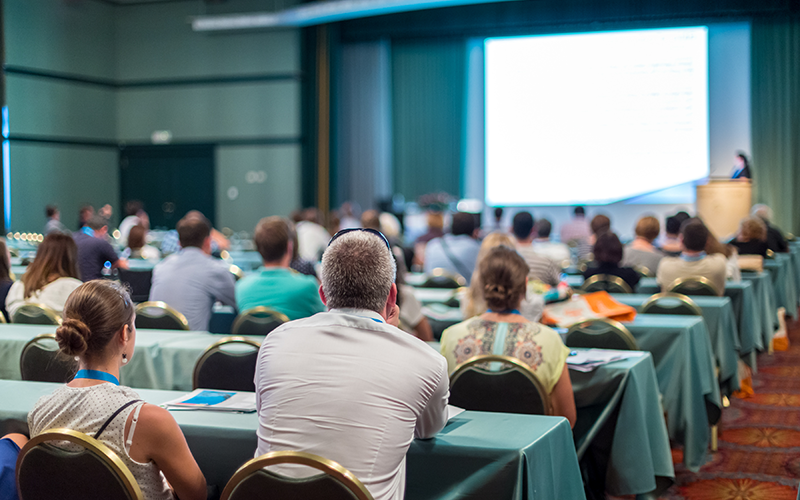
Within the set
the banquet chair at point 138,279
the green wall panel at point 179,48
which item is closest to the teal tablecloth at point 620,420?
the banquet chair at point 138,279

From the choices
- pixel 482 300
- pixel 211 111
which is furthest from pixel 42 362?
pixel 211 111

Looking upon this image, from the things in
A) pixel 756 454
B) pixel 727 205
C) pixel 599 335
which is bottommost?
pixel 756 454

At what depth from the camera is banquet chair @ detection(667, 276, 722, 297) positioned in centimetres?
545

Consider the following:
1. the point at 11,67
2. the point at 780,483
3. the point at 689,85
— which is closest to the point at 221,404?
the point at 780,483

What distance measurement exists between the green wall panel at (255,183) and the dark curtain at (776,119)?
779cm

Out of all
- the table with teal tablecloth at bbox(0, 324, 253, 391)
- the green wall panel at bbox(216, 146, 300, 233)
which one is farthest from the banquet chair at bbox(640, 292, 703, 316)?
the green wall panel at bbox(216, 146, 300, 233)

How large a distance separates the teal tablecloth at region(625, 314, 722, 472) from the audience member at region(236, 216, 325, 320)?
1.64m

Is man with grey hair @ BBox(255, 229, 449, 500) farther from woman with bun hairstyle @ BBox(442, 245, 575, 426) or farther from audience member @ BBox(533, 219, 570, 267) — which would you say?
audience member @ BBox(533, 219, 570, 267)

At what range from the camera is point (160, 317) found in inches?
173

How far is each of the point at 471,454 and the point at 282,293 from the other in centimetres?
240

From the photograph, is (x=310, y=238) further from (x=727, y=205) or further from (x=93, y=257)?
(x=727, y=205)

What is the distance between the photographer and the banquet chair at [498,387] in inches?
107

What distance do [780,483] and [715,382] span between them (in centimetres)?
60

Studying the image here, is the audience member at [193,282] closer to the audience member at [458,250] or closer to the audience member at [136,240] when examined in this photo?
the audience member at [458,250]
